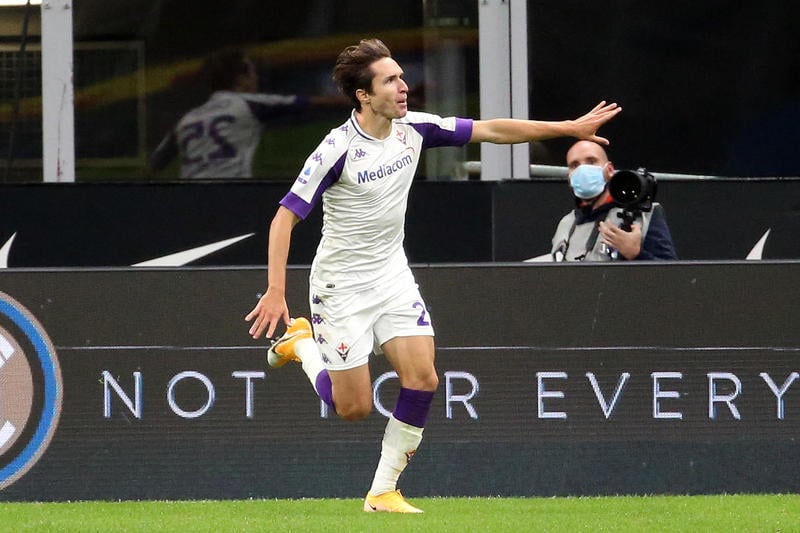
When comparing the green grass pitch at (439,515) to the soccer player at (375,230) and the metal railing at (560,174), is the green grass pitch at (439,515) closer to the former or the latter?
the soccer player at (375,230)

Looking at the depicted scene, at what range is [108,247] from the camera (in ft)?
36.5

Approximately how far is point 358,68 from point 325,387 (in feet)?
4.75

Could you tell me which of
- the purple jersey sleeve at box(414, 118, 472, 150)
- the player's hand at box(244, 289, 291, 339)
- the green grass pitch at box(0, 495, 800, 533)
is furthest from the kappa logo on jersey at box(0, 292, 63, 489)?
the purple jersey sleeve at box(414, 118, 472, 150)

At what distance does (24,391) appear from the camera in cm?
841

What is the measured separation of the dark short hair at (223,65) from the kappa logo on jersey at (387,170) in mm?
4283

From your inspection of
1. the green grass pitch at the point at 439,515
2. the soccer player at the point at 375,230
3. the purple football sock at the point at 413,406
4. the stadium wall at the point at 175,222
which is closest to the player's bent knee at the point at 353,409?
the soccer player at the point at 375,230

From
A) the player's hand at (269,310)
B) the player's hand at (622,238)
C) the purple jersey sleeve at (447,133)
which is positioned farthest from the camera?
the player's hand at (622,238)

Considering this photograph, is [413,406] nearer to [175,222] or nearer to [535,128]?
[535,128]

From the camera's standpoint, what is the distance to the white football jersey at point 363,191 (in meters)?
6.95

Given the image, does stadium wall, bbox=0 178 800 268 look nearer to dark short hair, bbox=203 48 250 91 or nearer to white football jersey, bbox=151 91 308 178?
white football jersey, bbox=151 91 308 178

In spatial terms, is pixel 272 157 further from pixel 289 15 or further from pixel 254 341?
Answer: pixel 254 341

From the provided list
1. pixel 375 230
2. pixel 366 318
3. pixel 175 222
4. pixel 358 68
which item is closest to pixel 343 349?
pixel 366 318

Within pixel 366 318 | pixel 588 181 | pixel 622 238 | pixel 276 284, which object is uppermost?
pixel 588 181

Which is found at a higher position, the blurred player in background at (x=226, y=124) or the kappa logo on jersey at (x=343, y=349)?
the blurred player in background at (x=226, y=124)
